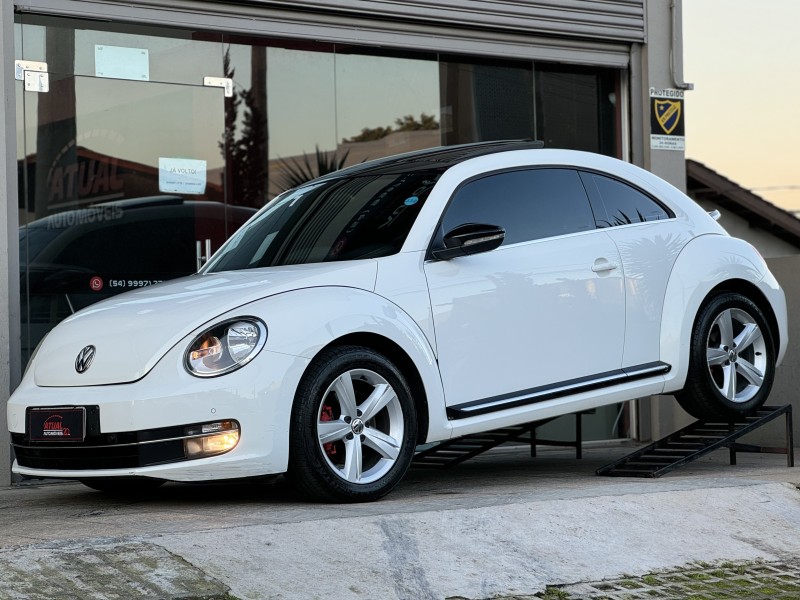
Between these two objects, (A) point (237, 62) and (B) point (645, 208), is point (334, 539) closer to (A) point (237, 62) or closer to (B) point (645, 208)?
(B) point (645, 208)

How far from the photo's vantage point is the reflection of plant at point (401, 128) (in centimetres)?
959

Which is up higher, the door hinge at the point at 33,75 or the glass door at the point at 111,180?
the door hinge at the point at 33,75

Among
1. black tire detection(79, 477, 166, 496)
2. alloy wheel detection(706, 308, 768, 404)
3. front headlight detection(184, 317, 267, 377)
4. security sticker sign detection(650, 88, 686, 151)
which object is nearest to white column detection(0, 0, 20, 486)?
black tire detection(79, 477, 166, 496)

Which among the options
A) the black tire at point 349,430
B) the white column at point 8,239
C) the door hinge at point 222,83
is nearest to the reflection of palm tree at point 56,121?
the white column at point 8,239

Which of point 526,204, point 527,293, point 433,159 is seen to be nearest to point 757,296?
point 526,204

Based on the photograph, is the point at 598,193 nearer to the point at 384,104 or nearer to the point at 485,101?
the point at 384,104

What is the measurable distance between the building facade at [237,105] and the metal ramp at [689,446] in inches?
126

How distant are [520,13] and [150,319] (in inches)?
221

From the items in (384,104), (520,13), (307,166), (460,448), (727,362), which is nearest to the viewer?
(727,362)


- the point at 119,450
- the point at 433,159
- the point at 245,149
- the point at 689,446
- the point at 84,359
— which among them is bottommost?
the point at 689,446

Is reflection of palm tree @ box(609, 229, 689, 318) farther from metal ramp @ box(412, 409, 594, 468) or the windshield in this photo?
the windshield

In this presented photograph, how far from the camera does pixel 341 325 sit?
17.9ft

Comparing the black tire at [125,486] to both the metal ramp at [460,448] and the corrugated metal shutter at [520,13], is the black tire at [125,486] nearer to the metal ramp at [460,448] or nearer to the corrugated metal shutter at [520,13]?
the metal ramp at [460,448]

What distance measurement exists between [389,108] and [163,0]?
2037 mm
